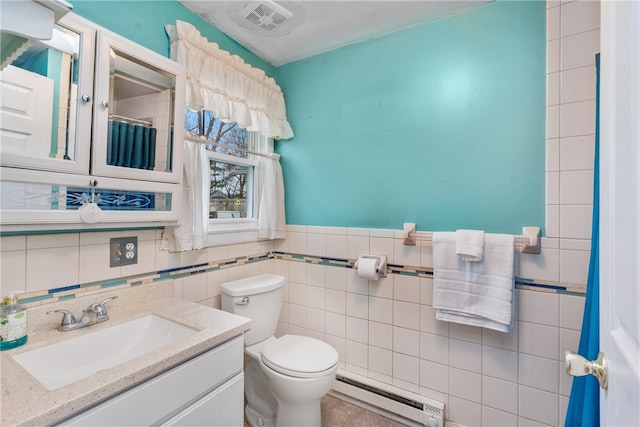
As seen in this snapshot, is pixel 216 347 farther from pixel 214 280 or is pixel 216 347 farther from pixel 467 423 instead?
pixel 467 423

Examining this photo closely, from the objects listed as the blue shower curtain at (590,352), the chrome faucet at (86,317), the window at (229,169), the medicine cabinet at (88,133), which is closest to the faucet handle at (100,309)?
the chrome faucet at (86,317)

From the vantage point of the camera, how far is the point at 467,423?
1545mm

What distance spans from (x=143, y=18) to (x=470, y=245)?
6.40 ft

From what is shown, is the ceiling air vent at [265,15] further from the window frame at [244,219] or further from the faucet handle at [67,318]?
the faucet handle at [67,318]

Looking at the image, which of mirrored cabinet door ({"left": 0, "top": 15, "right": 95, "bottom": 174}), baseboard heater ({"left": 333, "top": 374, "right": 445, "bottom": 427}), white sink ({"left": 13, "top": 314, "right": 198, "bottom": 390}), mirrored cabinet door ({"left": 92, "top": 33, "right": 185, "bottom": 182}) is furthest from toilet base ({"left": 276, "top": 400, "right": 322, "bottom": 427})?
mirrored cabinet door ({"left": 0, "top": 15, "right": 95, "bottom": 174})

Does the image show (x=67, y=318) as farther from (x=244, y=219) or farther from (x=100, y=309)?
(x=244, y=219)

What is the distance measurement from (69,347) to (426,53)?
7.17 feet

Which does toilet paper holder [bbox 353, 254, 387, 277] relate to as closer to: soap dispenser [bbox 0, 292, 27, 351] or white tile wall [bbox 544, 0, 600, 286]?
white tile wall [bbox 544, 0, 600, 286]

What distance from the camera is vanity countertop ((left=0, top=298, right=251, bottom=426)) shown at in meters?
0.67

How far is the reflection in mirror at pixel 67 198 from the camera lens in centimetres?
89

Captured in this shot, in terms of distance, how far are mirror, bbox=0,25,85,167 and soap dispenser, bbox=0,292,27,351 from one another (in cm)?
47

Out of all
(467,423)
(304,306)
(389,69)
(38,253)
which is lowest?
(467,423)

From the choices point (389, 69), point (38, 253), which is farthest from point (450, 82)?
point (38, 253)

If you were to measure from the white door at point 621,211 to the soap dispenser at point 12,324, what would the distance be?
153 cm
